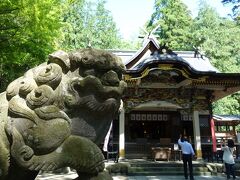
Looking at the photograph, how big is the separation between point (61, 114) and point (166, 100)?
1399 centimetres

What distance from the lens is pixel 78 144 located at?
8.54 ft

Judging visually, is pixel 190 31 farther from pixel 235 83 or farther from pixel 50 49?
pixel 50 49

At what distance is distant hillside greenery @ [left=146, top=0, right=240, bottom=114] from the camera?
103 feet

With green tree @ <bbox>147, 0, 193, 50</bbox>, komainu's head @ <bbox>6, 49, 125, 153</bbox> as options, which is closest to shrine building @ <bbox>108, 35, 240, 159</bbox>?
komainu's head @ <bbox>6, 49, 125, 153</bbox>

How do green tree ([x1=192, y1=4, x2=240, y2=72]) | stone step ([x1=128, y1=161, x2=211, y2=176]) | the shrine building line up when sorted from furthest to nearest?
green tree ([x1=192, y1=4, x2=240, y2=72]) < the shrine building < stone step ([x1=128, y1=161, x2=211, y2=176])

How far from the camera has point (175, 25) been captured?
34.3m

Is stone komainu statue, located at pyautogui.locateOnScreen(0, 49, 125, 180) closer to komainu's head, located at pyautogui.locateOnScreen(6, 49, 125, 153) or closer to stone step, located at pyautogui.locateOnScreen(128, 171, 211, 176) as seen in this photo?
komainu's head, located at pyautogui.locateOnScreen(6, 49, 125, 153)

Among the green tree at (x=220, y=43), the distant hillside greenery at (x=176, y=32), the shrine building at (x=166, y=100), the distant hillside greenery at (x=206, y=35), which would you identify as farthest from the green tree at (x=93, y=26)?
the shrine building at (x=166, y=100)

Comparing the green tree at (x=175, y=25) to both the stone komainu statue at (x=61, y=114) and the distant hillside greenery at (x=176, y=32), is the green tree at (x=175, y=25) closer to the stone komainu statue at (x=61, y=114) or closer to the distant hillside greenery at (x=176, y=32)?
the distant hillside greenery at (x=176, y=32)

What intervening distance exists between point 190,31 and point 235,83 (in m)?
20.6

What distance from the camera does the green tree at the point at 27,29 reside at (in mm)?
7742

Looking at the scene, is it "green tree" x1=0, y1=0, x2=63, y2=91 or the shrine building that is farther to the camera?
the shrine building

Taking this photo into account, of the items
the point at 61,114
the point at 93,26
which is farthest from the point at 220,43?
the point at 61,114

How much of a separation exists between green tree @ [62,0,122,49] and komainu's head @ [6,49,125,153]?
32.0 metres
